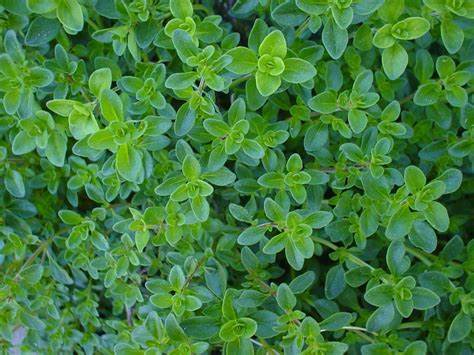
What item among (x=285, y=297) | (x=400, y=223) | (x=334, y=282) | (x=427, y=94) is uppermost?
(x=427, y=94)

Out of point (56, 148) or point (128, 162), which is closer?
point (128, 162)

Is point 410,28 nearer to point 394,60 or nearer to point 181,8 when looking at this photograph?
point 394,60

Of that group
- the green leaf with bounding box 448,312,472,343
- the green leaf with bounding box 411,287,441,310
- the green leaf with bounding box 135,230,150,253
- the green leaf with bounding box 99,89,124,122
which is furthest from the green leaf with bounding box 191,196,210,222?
the green leaf with bounding box 448,312,472,343

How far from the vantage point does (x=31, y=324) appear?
1.50 m

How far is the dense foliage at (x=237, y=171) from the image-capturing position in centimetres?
123

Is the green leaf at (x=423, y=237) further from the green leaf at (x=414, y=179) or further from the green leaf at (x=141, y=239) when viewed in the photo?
→ the green leaf at (x=141, y=239)

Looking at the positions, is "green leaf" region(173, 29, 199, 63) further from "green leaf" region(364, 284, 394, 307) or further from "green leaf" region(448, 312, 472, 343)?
"green leaf" region(448, 312, 472, 343)

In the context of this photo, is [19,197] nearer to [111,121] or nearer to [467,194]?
[111,121]

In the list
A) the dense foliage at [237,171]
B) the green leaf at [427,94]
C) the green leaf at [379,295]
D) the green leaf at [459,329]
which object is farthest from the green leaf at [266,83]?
the green leaf at [459,329]

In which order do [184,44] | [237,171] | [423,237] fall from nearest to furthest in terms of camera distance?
[184,44]
[423,237]
[237,171]

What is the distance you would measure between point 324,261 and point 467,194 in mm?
434

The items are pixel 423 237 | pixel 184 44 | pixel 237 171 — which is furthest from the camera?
pixel 237 171

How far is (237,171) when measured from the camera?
4.66 feet

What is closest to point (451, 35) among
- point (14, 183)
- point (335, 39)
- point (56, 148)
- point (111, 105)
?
point (335, 39)
